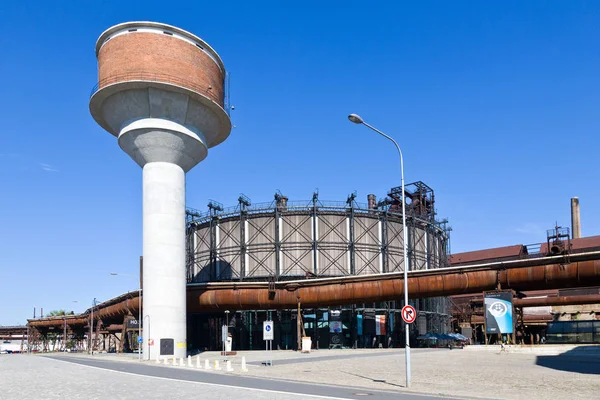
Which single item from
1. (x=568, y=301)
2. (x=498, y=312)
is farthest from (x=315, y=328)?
(x=498, y=312)

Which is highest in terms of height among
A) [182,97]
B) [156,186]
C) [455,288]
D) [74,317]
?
[182,97]

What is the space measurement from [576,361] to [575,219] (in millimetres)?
101435

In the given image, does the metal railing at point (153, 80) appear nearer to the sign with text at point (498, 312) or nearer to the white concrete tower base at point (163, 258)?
the white concrete tower base at point (163, 258)

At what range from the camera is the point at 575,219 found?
126 metres

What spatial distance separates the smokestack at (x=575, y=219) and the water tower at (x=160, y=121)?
102m

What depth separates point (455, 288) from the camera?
157ft

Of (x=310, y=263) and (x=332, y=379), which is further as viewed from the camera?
(x=310, y=263)

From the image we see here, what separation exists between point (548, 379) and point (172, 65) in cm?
3557

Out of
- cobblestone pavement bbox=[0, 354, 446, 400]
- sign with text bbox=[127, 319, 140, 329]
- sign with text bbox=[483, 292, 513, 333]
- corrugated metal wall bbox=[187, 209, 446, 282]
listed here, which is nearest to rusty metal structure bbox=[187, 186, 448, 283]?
corrugated metal wall bbox=[187, 209, 446, 282]

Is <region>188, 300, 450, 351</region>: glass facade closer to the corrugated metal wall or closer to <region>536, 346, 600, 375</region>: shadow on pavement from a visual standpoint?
the corrugated metal wall

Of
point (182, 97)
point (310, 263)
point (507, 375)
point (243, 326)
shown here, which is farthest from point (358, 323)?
point (507, 375)

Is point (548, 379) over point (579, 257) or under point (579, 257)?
under

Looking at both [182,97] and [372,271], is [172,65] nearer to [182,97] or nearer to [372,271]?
[182,97]

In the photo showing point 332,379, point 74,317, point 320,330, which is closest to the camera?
point 332,379
